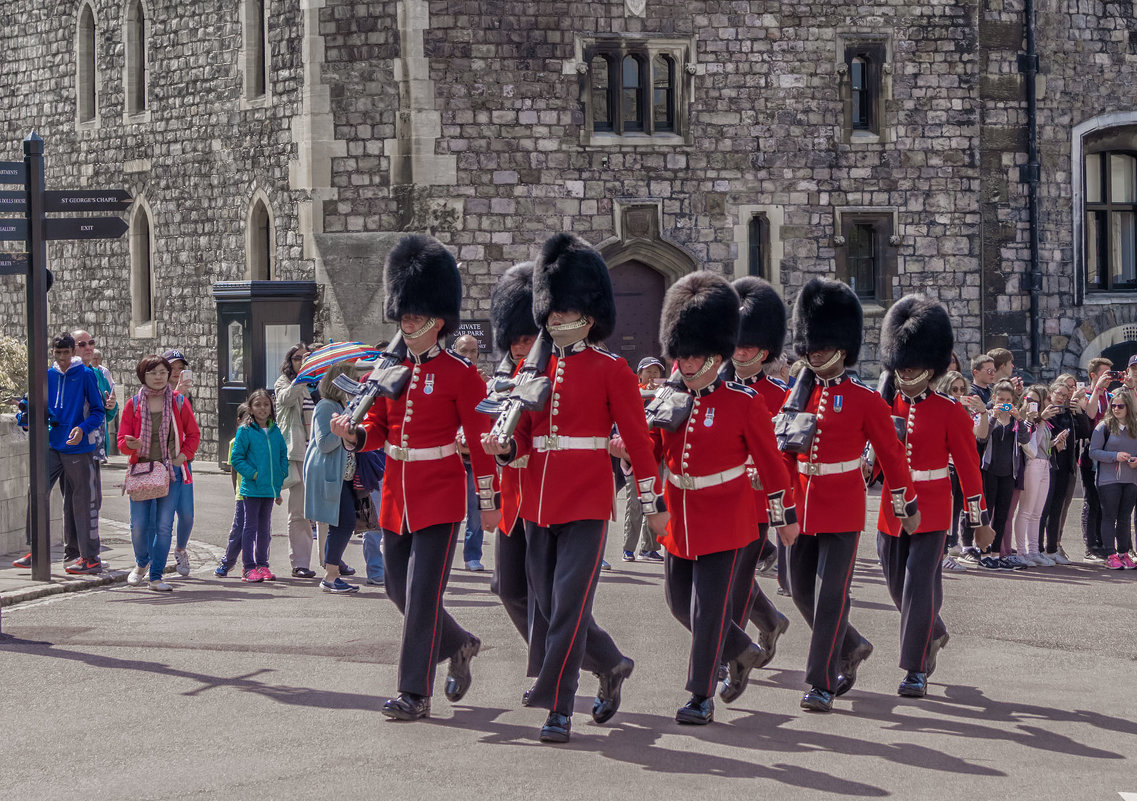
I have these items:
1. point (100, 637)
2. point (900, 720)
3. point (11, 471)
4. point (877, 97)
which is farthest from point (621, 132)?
point (900, 720)

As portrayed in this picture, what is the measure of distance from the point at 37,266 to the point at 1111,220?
649 inches

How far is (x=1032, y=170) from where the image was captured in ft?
71.3

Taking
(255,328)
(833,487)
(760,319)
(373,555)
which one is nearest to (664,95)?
(255,328)

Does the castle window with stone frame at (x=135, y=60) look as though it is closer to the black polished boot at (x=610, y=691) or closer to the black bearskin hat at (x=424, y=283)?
the black bearskin hat at (x=424, y=283)

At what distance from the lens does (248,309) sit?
20.5 metres

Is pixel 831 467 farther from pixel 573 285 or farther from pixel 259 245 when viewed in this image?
pixel 259 245

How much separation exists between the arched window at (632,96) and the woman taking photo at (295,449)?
31.6 feet

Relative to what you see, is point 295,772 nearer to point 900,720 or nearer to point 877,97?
point 900,720

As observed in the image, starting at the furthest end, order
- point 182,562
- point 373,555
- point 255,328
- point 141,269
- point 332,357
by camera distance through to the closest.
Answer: point 141,269 < point 255,328 < point 182,562 < point 373,555 < point 332,357

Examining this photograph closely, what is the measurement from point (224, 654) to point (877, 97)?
15193mm

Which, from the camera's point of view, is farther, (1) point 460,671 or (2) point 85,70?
(2) point 85,70

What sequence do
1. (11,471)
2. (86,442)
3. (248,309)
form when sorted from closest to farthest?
1. (86,442)
2. (11,471)
3. (248,309)

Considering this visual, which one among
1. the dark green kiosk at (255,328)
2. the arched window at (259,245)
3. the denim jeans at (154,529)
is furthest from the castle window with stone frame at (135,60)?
the denim jeans at (154,529)

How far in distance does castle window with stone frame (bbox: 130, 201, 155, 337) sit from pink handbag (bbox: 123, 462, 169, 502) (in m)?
13.4
